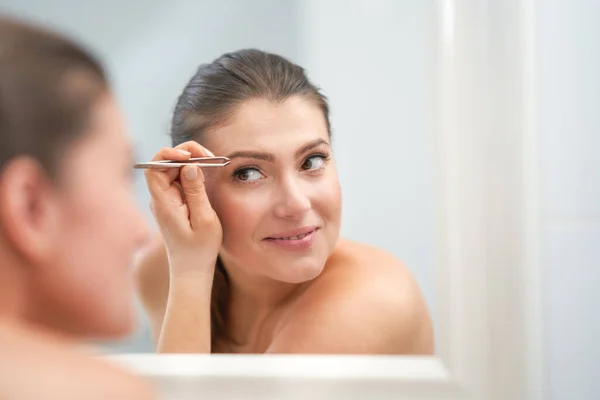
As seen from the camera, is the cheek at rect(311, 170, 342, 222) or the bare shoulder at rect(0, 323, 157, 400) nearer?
the bare shoulder at rect(0, 323, 157, 400)

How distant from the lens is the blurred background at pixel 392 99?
534 millimetres

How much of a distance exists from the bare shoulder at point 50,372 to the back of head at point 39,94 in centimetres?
11

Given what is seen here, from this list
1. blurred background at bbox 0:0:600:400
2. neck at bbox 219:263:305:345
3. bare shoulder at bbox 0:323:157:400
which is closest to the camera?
bare shoulder at bbox 0:323:157:400

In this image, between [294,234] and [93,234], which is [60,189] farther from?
[294,234]

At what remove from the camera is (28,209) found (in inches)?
14.8

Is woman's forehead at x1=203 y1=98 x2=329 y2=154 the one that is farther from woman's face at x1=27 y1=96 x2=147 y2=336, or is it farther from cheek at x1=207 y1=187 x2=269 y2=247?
woman's face at x1=27 y1=96 x2=147 y2=336

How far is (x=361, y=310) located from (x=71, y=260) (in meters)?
0.31

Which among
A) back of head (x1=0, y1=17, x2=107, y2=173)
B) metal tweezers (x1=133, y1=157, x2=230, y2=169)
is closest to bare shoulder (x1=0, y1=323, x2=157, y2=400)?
back of head (x1=0, y1=17, x2=107, y2=173)

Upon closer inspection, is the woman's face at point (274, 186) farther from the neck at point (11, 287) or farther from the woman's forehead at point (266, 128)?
the neck at point (11, 287)

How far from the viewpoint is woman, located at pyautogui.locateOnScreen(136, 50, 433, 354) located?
0.57 metres

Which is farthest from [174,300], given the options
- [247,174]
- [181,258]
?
[247,174]

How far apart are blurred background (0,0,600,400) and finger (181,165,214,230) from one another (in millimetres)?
41

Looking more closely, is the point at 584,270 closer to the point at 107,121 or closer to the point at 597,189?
the point at 597,189

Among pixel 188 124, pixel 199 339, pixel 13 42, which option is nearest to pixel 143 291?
pixel 199 339
